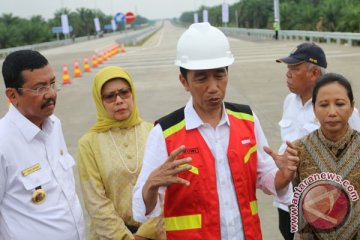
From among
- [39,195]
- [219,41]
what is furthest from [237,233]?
[39,195]

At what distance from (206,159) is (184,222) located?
0.29m

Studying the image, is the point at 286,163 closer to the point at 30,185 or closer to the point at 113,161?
the point at 113,161

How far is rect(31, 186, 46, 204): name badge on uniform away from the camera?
2.21 metres

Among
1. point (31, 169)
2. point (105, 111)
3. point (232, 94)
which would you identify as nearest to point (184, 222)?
point (31, 169)

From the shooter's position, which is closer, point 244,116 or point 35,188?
point 244,116

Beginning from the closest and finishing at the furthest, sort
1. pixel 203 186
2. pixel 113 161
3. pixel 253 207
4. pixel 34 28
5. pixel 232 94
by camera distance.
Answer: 1. pixel 203 186
2. pixel 253 207
3. pixel 113 161
4. pixel 232 94
5. pixel 34 28

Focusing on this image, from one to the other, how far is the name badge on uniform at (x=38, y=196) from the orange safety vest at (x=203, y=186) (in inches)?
25.4

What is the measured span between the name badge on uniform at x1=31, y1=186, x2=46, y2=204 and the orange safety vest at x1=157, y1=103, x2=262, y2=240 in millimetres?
645

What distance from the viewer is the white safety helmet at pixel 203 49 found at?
6.36 feet

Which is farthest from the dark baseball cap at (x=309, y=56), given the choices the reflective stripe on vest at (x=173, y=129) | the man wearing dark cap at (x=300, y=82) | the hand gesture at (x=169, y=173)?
the hand gesture at (x=169, y=173)

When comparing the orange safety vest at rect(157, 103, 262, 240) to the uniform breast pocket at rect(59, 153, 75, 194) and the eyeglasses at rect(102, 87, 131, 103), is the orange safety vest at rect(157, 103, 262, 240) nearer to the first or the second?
the uniform breast pocket at rect(59, 153, 75, 194)

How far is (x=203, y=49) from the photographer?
196cm

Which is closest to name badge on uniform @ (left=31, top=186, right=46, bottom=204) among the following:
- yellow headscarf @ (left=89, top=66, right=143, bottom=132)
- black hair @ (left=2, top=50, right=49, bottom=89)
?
black hair @ (left=2, top=50, right=49, bottom=89)

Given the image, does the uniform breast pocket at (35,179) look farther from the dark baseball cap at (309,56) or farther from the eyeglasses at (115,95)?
the dark baseball cap at (309,56)
